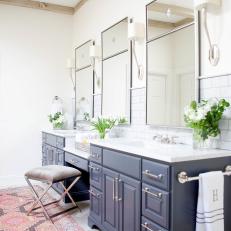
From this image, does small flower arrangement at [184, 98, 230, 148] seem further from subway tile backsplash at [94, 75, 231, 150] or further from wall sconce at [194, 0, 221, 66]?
wall sconce at [194, 0, 221, 66]

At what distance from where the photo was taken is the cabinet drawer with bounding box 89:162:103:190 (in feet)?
8.41

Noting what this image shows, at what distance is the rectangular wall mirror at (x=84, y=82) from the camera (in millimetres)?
4098

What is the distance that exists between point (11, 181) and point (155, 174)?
3351mm

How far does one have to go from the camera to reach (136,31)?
2900 mm

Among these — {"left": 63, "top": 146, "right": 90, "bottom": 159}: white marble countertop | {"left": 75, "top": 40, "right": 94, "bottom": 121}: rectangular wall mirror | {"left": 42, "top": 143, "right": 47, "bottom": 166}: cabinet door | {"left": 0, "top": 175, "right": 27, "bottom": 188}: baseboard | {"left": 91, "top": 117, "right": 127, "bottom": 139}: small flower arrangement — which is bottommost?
{"left": 0, "top": 175, "right": 27, "bottom": 188}: baseboard

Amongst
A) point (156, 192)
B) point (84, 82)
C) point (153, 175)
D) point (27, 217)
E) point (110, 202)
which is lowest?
point (27, 217)

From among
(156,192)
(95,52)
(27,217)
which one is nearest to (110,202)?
(156,192)

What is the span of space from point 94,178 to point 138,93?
100 centimetres

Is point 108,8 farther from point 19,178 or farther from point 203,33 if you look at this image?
point 19,178

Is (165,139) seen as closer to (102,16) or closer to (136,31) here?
(136,31)

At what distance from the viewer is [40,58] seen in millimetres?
4746

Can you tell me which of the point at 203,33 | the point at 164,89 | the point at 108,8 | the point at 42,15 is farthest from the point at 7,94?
the point at 203,33

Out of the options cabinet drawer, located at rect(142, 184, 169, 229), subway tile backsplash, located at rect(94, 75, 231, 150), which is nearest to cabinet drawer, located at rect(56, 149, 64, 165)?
subway tile backsplash, located at rect(94, 75, 231, 150)

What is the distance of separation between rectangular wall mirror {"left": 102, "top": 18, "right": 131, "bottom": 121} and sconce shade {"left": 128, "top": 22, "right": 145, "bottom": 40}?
9.7 inches
